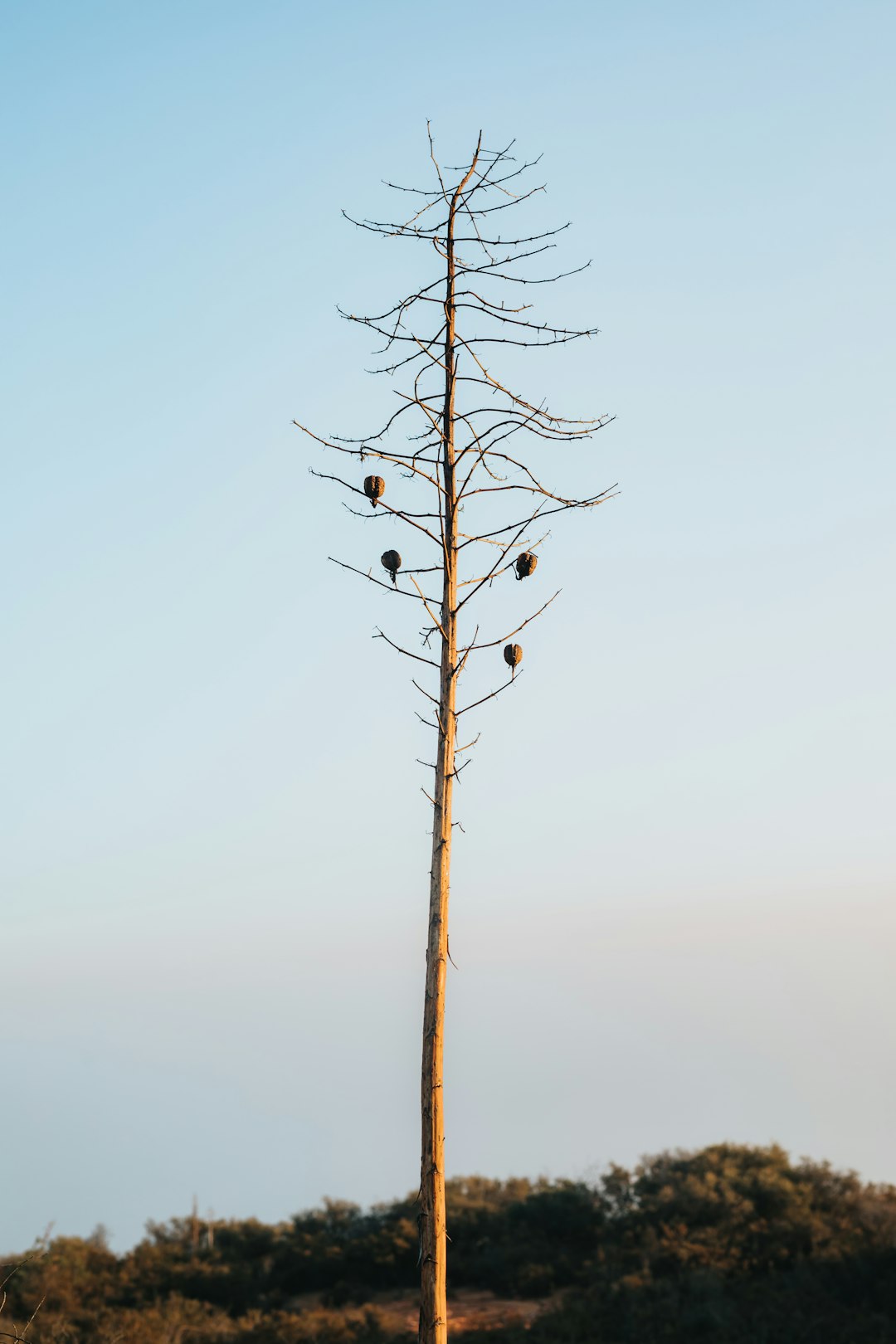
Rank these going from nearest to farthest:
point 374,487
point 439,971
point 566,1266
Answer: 1. point 439,971
2. point 374,487
3. point 566,1266

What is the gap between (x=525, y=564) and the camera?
222 inches

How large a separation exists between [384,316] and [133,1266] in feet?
59.4

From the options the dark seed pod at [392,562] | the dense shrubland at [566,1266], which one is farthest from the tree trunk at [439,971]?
the dense shrubland at [566,1266]

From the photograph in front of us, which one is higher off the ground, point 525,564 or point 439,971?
point 525,564

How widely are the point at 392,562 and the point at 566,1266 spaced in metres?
15.7

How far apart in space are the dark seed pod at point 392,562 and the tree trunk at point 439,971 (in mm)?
226

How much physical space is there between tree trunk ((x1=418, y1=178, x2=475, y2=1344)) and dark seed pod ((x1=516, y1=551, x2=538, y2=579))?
31 centimetres

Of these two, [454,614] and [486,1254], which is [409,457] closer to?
[454,614]

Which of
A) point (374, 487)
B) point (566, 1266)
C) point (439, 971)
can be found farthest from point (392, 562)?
point (566, 1266)

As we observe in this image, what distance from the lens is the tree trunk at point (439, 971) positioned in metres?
4.60

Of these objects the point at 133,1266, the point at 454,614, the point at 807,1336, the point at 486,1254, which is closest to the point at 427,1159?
the point at 454,614

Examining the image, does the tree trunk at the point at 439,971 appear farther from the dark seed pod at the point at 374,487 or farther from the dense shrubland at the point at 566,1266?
the dense shrubland at the point at 566,1266

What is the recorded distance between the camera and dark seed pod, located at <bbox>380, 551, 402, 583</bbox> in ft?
18.3

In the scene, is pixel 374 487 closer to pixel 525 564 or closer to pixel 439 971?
pixel 525 564
